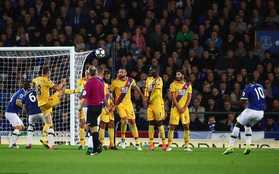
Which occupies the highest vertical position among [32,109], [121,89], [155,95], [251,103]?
[121,89]

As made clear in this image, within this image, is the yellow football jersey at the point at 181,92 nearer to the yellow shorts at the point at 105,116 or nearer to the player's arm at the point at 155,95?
the player's arm at the point at 155,95

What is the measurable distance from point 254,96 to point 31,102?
19.1 ft

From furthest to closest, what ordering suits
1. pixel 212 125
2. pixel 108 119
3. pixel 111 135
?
pixel 212 125 < pixel 111 135 < pixel 108 119

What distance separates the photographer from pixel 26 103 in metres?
20.2

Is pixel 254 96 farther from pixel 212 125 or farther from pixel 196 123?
pixel 196 123

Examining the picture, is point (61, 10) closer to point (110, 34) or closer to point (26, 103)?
point (110, 34)

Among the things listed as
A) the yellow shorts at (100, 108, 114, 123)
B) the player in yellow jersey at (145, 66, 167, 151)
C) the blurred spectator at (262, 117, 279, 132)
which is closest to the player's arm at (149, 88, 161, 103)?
the player in yellow jersey at (145, 66, 167, 151)

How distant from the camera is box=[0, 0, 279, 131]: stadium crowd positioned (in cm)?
2333

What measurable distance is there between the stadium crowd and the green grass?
5895 millimetres

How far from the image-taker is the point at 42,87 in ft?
64.2

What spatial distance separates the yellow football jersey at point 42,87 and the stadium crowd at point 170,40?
3505 millimetres

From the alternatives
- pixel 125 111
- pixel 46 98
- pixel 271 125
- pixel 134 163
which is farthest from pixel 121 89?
pixel 134 163

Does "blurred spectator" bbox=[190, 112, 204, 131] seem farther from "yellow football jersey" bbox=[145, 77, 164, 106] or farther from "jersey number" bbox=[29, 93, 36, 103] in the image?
"jersey number" bbox=[29, 93, 36, 103]

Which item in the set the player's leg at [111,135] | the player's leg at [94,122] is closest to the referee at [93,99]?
the player's leg at [94,122]
